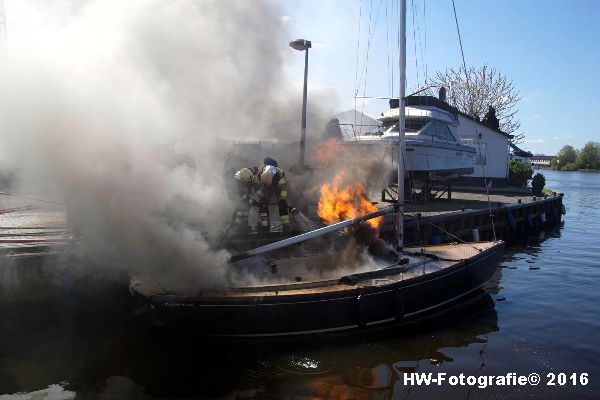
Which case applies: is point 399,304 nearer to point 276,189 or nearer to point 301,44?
point 276,189

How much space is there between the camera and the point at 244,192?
32.0ft

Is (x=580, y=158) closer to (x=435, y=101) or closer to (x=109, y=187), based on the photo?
(x=435, y=101)

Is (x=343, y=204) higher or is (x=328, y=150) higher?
(x=328, y=150)

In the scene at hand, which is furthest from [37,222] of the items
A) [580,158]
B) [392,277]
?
[580,158]

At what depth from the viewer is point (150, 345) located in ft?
24.8

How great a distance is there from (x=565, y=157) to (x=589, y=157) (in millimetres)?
8391

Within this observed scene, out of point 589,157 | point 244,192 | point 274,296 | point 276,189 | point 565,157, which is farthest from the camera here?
point 565,157

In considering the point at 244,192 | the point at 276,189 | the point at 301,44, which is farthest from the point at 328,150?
the point at 244,192

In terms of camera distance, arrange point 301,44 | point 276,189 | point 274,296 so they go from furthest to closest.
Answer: point 301,44 → point 276,189 → point 274,296

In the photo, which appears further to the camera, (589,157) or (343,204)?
(589,157)

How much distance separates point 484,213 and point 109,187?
47.0 ft

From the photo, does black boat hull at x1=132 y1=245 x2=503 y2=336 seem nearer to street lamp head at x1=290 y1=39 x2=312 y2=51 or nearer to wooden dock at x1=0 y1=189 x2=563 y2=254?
wooden dock at x1=0 y1=189 x2=563 y2=254

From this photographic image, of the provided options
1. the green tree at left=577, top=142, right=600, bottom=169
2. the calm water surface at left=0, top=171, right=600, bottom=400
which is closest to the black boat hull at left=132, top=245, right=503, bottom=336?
the calm water surface at left=0, top=171, right=600, bottom=400

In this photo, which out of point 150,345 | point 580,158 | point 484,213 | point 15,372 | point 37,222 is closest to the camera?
point 15,372
